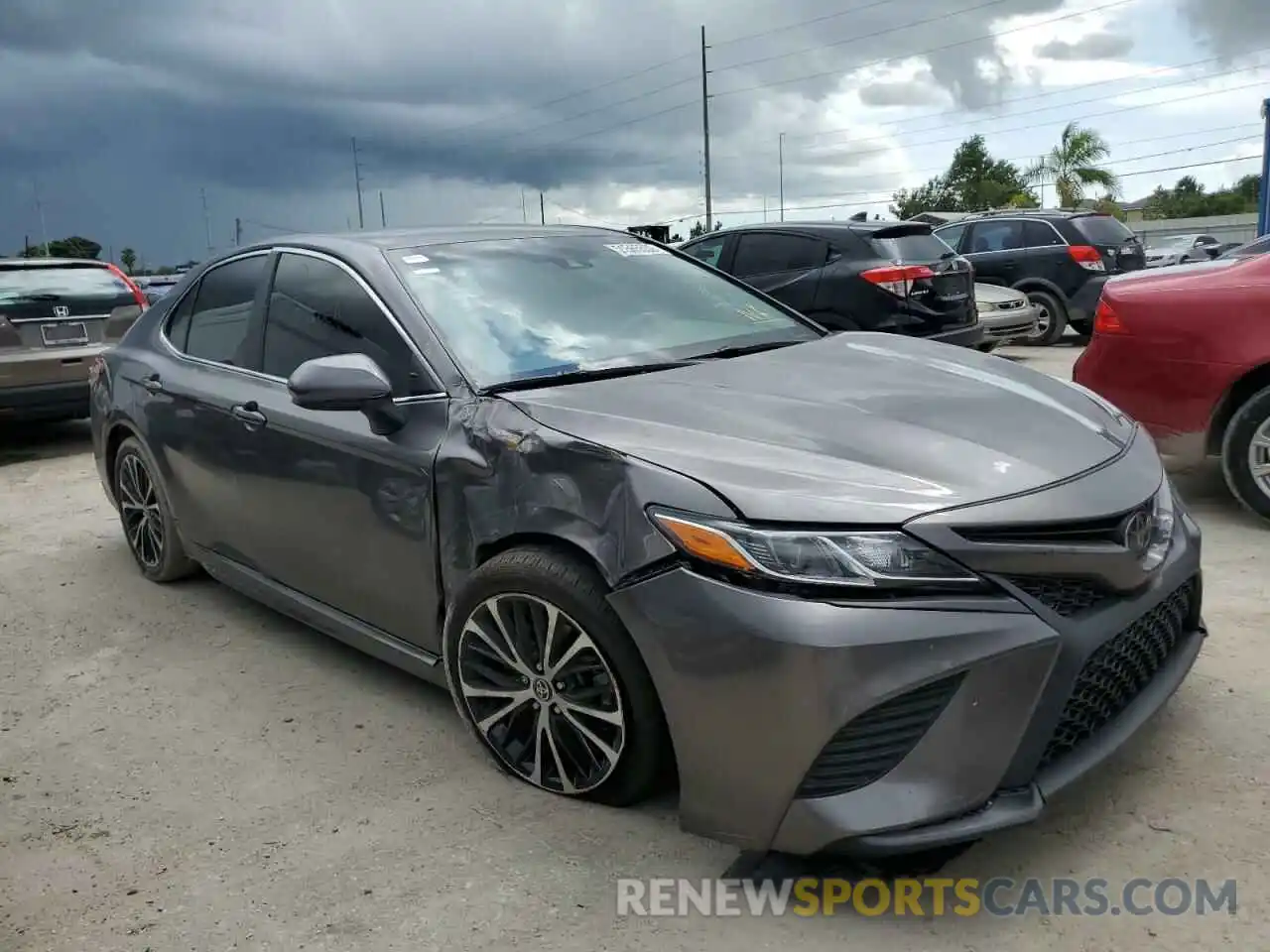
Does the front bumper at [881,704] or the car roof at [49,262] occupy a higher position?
the car roof at [49,262]

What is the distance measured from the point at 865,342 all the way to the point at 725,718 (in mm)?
1742

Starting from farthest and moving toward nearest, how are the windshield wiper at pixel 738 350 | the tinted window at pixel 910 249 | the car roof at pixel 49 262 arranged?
1. the tinted window at pixel 910 249
2. the car roof at pixel 49 262
3. the windshield wiper at pixel 738 350

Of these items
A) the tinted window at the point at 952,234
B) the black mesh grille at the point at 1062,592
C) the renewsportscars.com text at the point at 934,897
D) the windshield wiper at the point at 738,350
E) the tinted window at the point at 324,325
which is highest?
the tinted window at the point at 952,234

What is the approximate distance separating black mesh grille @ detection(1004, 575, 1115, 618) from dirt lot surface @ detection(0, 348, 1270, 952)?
1.92 feet

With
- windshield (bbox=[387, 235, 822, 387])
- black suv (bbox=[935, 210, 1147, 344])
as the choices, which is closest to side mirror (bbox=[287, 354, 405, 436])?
windshield (bbox=[387, 235, 822, 387])

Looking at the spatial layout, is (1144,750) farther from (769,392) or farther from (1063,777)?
(769,392)

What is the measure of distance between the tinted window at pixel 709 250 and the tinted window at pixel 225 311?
6088 mm

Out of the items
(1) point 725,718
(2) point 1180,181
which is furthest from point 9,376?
(2) point 1180,181

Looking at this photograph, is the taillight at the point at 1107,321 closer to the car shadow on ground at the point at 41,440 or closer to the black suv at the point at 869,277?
the black suv at the point at 869,277

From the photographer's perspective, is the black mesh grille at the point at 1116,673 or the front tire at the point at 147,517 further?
the front tire at the point at 147,517

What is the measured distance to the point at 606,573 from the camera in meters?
2.51

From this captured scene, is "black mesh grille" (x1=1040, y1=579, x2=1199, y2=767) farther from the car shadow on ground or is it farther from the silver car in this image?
the silver car

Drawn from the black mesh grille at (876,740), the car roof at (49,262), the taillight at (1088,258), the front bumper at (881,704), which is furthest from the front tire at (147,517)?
the taillight at (1088,258)

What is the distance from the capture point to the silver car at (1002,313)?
11.6 m
